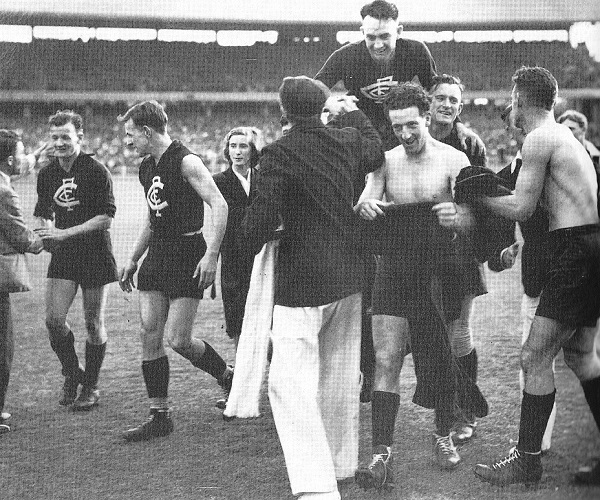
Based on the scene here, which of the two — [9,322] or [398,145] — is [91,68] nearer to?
[9,322]

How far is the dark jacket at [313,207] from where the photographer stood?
2398 millimetres

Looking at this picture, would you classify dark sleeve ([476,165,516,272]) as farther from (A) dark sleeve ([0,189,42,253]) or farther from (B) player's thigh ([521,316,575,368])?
(A) dark sleeve ([0,189,42,253])

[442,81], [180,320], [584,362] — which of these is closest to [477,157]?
[442,81]

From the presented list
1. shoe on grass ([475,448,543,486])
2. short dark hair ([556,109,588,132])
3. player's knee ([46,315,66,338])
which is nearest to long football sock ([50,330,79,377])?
player's knee ([46,315,66,338])

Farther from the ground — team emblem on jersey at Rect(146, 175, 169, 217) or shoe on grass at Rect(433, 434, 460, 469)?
team emblem on jersey at Rect(146, 175, 169, 217)

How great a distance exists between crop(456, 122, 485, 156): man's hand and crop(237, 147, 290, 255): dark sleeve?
953mm

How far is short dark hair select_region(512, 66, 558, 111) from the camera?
2.53m

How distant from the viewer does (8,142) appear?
9.86 feet

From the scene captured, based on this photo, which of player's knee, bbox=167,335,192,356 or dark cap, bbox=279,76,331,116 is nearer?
dark cap, bbox=279,76,331,116

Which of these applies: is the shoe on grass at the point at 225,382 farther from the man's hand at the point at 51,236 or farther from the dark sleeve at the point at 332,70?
the dark sleeve at the point at 332,70

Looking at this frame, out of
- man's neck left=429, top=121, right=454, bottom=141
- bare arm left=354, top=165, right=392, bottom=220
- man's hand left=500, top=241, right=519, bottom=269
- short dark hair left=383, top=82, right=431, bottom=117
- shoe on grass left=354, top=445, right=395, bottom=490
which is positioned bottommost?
shoe on grass left=354, top=445, right=395, bottom=490

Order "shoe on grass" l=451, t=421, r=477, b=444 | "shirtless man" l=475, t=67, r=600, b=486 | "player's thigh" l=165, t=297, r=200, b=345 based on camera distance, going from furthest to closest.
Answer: "player's thigh" l=165, t=297, r=200, b=345 → "shoe on grass" l=451, t=421, r=477, b=444 → "shirtless man" l=475, t=67, r=600, b=486

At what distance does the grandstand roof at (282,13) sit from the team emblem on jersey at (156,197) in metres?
0.75

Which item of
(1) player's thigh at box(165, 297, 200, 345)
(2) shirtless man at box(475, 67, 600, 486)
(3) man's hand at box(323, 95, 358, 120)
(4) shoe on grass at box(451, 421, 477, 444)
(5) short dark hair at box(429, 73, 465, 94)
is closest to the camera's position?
(2) shirtless man at box(475, 67, 600, 486)
